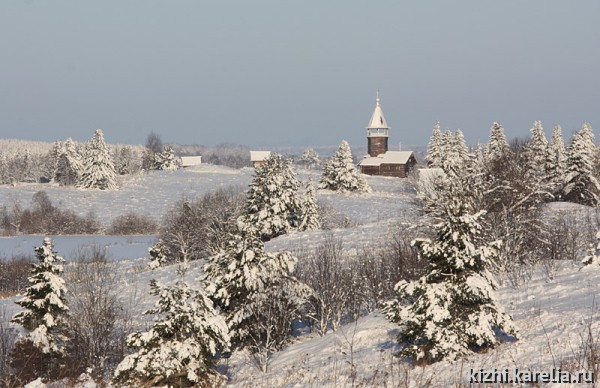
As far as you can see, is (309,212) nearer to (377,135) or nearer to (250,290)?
(250,290)

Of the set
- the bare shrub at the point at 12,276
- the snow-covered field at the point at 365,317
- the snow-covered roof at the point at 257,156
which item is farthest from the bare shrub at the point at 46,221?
the snow-covered roof at the point at 257,156

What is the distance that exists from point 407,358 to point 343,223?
54.8m

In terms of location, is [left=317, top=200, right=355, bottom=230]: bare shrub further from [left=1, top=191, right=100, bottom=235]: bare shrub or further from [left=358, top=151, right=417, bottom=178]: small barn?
[left=358, top=151, right=417, bottom=178]: small barn

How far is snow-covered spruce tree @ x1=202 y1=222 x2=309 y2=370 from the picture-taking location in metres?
22.6

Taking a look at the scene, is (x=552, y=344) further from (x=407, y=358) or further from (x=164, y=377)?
(x=164, y=377)

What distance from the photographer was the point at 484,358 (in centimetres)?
1236

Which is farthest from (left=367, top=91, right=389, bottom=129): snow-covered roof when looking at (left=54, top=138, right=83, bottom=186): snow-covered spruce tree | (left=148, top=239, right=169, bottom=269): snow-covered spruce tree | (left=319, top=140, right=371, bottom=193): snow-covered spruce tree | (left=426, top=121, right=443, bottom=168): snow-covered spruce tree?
(left=148, top=239, right=169, bottom=269): snow-covered spruce tree

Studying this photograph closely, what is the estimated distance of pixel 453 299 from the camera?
1348 cm

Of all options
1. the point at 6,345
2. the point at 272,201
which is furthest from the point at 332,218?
the point at 6,345

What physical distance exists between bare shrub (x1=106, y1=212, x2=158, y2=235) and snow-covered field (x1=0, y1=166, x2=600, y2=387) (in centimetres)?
349

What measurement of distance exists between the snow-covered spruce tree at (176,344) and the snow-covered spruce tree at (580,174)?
53.2 m

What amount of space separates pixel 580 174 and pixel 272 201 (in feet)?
106

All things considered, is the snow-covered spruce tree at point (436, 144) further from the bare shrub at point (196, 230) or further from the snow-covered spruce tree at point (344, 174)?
the bare shrub at point (196, 230)

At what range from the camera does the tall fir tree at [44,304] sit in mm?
23203
